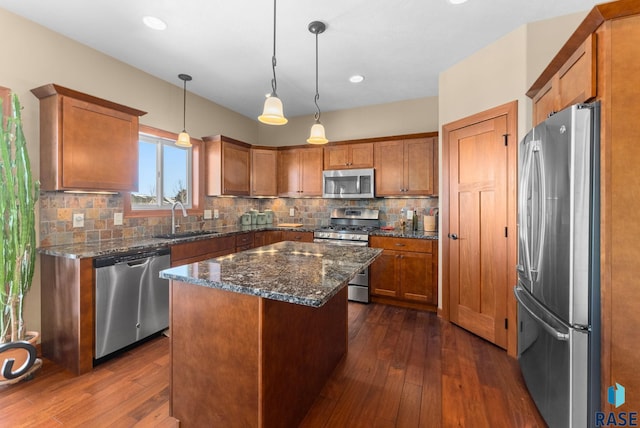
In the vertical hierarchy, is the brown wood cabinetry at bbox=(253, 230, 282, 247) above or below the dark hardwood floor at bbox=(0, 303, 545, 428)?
above

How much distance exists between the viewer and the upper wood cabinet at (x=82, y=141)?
2.22 meters

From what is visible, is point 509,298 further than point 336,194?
No

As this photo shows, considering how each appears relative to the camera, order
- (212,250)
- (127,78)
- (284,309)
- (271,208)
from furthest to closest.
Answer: (271,208)
(212,250)
(127,78)
(284,309)

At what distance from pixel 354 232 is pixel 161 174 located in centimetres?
260

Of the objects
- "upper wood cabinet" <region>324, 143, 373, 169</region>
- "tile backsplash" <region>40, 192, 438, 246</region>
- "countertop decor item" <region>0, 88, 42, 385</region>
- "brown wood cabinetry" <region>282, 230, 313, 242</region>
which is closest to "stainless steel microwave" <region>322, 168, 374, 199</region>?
"upper wood cabinet" <region>324, 143, 373, 169</region>

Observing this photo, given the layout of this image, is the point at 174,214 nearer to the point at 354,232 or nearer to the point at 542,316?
the point at 354,232

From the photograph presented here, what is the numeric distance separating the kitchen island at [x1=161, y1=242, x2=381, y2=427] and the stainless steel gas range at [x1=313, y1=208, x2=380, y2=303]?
5.95 ft

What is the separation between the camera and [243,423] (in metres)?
1.33

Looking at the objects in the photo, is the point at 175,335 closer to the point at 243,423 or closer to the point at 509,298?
the point at 243,423

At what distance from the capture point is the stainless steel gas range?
142 inches

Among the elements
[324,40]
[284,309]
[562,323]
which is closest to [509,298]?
[562,323]

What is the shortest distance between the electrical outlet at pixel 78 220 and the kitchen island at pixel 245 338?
177 centimetres

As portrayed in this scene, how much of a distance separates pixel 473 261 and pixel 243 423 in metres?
2.42

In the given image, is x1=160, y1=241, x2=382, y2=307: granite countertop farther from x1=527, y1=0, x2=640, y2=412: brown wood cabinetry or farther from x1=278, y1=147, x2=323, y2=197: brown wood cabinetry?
x1=278, y1=147, x2=323, y2=197: brown wood cabinetry
